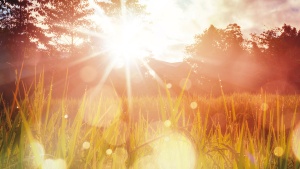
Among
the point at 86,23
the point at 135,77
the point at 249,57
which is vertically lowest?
the point at 135,77

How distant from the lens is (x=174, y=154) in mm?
1713

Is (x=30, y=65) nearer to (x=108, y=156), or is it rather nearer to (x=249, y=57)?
(x=249, y=57)

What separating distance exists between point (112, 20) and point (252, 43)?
1867 centimetres

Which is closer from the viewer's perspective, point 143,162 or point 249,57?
point 143,162

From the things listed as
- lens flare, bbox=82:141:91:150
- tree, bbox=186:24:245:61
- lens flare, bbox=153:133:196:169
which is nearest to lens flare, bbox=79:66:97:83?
tree, bbox=186:24:245:61

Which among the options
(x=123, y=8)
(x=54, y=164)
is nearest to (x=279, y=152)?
(x=54, y=164)

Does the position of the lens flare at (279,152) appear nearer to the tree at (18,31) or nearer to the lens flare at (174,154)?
the lens flare at (174,154)

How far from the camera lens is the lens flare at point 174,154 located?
164 cm

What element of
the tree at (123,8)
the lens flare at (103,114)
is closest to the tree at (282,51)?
the tree at (123,8)

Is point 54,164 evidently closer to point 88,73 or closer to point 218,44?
point 88,73

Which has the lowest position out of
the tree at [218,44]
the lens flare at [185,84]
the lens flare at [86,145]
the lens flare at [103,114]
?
the lens flare at [86,145]

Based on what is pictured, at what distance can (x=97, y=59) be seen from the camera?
3142 centimetres

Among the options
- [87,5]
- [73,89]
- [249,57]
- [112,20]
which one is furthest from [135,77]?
[249,57]

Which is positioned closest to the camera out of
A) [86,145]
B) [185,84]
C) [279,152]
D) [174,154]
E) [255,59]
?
[185,84]
